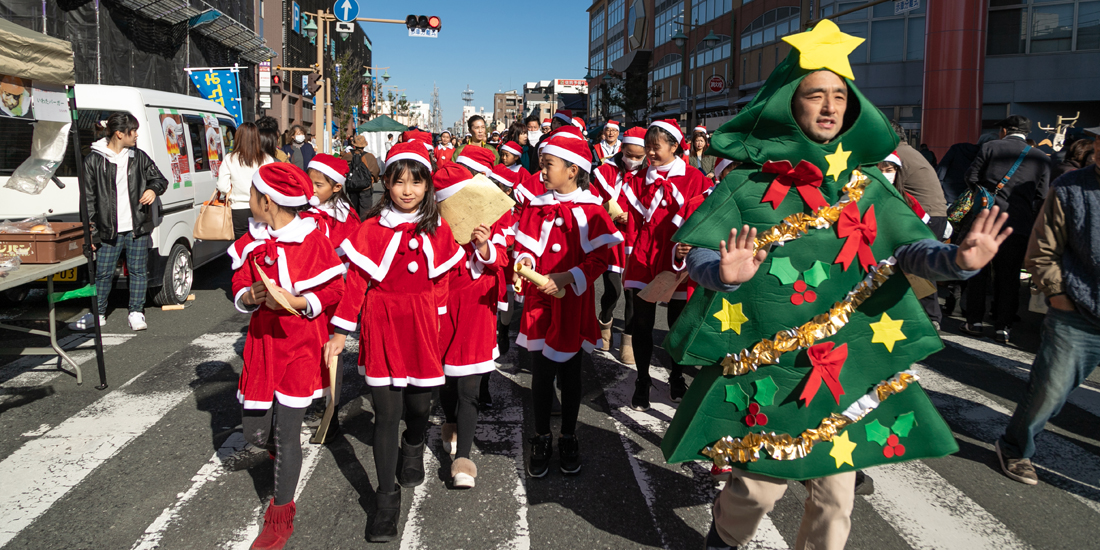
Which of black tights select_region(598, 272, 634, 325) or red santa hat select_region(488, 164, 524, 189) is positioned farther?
red santa hat select_region(488, 164, 524, 189)

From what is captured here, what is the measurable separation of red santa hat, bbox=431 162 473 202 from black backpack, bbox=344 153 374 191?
6676 millimetres

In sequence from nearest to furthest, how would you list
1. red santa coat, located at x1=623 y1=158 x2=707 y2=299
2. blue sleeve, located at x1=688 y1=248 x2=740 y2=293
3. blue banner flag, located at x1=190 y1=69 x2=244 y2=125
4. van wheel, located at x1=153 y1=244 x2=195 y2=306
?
blue sleeve, located at x1=688 y1=248 x2=740 y2=293 < red santa coat, located at x1=623 y1=158 x2=707 y2=299 < van wheel, located at x1=153 y1=244 x2=195 y2=306 < blue banner flag, located at x1=190 y1=69 x2=244 y2=125

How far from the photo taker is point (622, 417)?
485cm

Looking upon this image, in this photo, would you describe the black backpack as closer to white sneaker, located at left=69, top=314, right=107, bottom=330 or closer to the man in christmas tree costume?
white sneaker, located at left=69, top=314, right=107, bottom=330

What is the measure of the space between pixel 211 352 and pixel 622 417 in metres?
3.68

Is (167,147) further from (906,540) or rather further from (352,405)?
(906,540)

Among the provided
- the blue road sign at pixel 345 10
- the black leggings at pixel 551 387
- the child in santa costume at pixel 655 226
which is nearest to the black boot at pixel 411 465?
the black leggings at pixel 551 387

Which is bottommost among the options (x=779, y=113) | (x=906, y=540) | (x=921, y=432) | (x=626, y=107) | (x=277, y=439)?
(x=906, y=540)

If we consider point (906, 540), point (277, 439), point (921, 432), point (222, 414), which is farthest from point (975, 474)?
point (222, 414)

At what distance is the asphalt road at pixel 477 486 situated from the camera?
10.9 ft

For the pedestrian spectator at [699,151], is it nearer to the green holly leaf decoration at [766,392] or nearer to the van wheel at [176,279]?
the van wheel at [176,279]

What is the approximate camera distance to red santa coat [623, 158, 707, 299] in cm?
518

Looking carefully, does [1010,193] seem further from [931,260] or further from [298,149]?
[298,149]

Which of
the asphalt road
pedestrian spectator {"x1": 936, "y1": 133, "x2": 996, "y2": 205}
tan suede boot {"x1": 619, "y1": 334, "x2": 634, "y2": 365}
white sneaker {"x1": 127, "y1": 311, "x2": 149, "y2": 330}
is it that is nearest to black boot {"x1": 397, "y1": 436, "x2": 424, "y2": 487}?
the asphalt road
